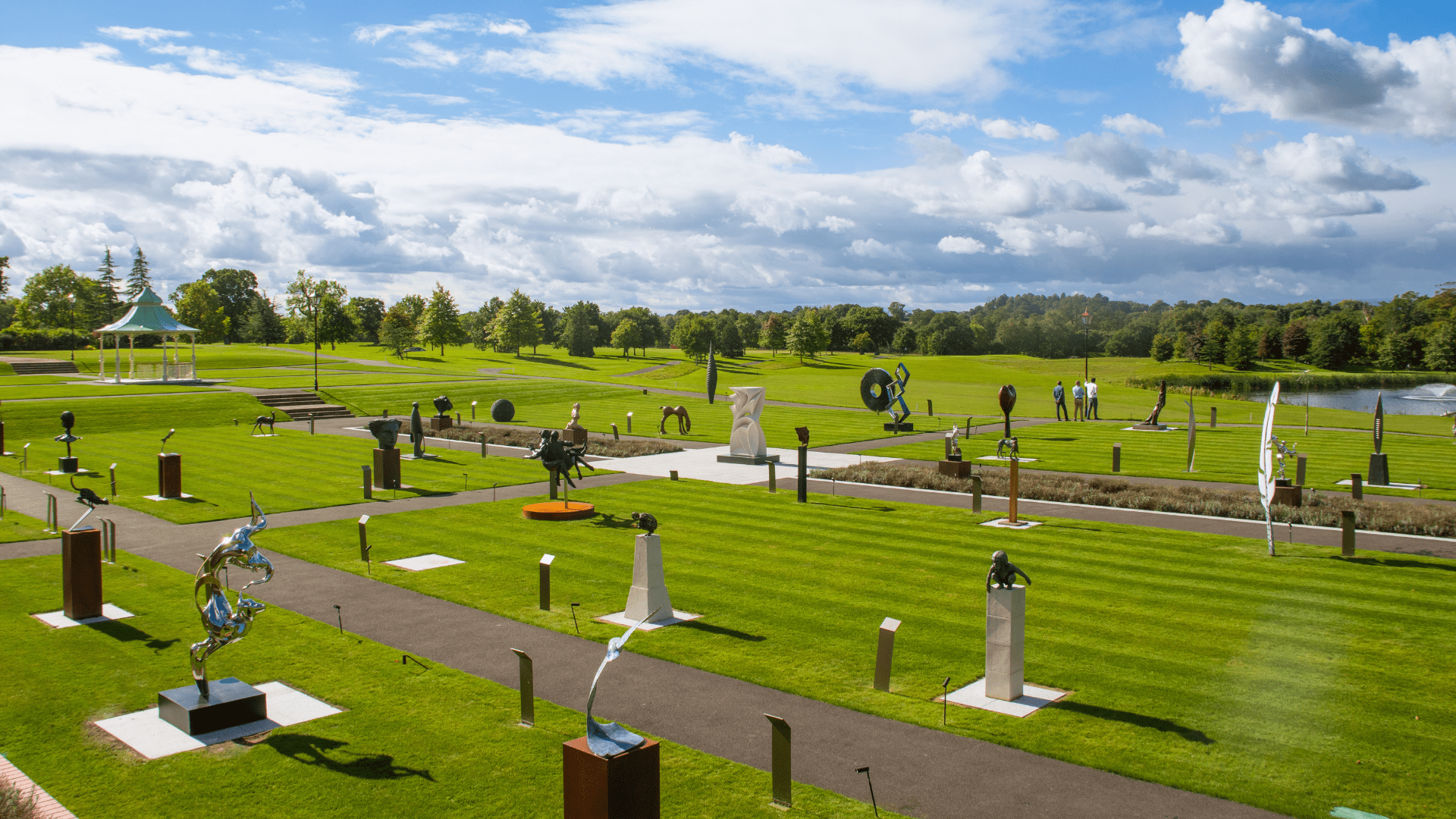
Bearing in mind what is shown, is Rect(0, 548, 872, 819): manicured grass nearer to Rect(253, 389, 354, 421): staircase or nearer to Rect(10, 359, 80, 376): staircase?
Rect(253, 389, 354, 421): staircase

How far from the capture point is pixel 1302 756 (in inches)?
372

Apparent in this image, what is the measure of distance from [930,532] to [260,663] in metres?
14.4

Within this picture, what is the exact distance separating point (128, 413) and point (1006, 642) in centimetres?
5223

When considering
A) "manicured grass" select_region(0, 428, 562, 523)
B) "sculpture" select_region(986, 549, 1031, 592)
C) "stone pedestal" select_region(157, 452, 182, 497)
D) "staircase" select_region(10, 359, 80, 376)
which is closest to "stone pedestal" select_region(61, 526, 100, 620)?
"manicured grass" select_region(0, 428, 562, 523)

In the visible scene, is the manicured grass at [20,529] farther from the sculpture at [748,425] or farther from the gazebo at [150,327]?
the gazebo at [150,327]

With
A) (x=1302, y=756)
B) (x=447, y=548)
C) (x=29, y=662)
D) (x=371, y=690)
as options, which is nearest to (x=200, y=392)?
(x=447, y=548)

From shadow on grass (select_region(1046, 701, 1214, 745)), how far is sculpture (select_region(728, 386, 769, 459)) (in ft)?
75.2

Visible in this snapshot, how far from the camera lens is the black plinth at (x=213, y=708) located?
33.0 ft

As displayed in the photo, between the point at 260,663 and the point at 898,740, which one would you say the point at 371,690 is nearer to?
the point at 260,663

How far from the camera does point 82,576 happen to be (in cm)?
1412

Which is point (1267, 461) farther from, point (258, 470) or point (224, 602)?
point (258, 470)

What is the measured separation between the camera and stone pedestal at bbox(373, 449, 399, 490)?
27066 millimetres

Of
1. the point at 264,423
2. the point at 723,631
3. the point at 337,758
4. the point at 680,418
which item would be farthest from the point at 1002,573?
the point at 264,423

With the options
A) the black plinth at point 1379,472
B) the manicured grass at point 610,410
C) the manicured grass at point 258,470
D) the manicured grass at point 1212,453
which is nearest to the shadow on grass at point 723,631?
the manicured grass at point 258,470
